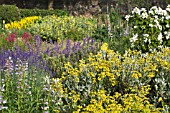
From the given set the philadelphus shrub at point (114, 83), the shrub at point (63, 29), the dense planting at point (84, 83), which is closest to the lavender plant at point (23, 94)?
the dense planting at point (84, 83)

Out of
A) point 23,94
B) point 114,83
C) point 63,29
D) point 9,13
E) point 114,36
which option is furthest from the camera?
point 9,13

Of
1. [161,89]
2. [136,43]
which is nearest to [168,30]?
[136,43]

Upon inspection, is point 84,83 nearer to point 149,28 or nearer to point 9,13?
point 149,28

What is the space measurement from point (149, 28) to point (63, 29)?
418 centimetres

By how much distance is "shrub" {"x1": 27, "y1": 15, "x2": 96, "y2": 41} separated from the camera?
11.1 m

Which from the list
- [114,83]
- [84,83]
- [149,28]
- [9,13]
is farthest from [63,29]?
[114,83]

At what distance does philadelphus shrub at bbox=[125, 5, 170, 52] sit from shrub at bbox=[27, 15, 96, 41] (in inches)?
123

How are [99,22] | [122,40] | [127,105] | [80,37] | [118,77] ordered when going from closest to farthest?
[127,105], [118,77], [122,40], [80,37], [99,22]

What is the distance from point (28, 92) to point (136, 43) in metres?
3.64

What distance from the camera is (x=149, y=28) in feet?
25.4

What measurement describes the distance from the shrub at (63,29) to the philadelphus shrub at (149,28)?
10.3ft

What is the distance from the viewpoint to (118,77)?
5234mm

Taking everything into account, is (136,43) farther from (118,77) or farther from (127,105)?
(127,105)

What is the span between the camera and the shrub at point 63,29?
1106 cm
